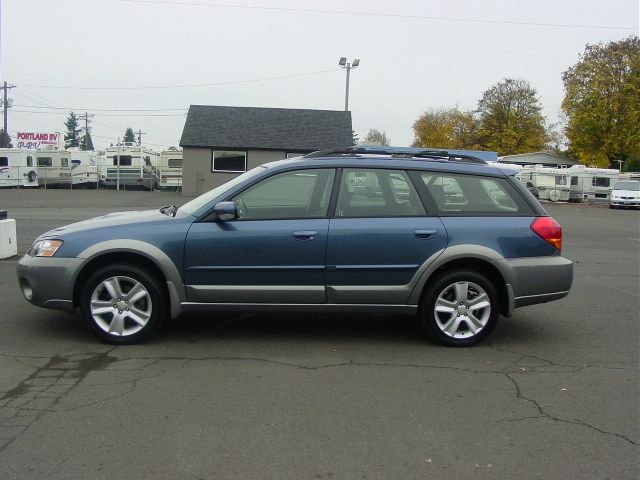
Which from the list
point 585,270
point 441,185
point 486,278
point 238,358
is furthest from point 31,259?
Answer: point 585,270

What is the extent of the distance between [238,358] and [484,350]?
7.22 feet

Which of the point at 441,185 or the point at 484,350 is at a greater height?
the point at 441,185

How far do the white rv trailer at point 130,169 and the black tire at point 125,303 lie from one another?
34533 millimetres

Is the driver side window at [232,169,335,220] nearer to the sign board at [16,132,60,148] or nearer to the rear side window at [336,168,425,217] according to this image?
the rear side window at [336,168,425,217]

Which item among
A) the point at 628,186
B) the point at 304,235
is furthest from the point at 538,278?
the point at 628,186

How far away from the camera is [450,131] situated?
77.5 m

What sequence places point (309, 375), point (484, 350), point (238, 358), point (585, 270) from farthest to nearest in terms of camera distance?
1. point (585, 270)
2. point (484, 350)
3. point (238, 358)
4. point (309, 375)

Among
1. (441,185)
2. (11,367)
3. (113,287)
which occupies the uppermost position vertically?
(441,185)

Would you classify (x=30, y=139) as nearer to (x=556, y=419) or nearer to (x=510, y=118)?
(x=510, y=118)

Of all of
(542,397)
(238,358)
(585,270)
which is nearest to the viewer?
(542,397)

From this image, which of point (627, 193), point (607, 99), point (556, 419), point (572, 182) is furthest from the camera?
point (607, 99)

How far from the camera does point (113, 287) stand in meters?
5.23

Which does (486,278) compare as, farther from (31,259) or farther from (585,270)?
(585,270)

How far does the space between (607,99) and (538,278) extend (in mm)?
49681
